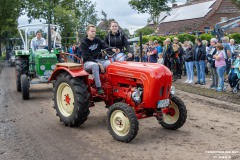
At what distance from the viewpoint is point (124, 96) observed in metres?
5.68

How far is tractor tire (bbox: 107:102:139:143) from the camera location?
5.00 m

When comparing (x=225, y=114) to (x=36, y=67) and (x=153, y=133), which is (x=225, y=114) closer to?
(x=153, y=133)

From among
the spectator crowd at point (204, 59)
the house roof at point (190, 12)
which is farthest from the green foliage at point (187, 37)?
the house roof at point (190, 12)

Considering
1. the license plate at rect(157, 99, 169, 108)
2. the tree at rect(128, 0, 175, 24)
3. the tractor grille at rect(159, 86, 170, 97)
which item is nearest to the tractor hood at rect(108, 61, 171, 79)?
the tractor grille at rect(159, 86, 170, 97)

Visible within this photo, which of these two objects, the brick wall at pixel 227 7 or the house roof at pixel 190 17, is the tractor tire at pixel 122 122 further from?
the brick wall at pixel 227 7

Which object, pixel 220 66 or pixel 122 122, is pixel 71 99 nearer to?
pixel 122 122

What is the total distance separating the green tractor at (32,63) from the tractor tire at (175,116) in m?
4.02

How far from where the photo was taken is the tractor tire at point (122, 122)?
5000 mm

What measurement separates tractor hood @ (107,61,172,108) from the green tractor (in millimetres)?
3548

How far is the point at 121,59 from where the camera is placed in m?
6.36

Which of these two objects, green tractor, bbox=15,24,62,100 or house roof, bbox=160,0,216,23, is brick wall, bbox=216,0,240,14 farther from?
green tractor, bbox=15,24,62,100

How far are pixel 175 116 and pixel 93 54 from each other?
1.98 metres

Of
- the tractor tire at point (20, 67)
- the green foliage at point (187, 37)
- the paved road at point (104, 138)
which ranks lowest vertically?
the paved road at point (104, 138)

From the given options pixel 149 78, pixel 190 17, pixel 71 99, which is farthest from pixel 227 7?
pixel 149 78
